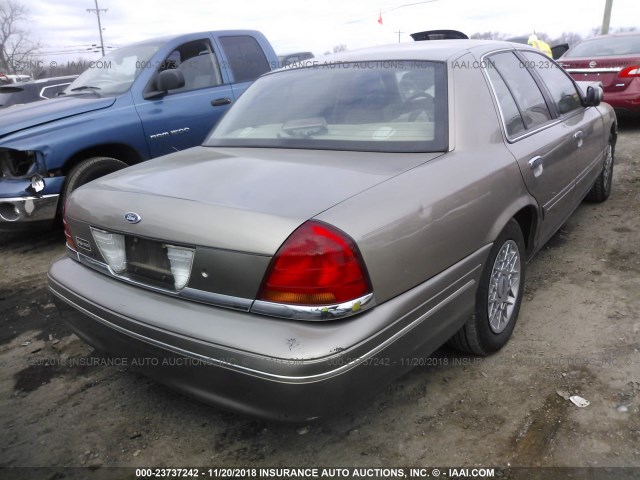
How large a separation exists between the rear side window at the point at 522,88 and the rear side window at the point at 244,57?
3307mm

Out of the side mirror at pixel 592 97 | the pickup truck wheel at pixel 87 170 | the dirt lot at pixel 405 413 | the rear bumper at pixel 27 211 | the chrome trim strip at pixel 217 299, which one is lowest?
the dirt lot at pixel 405 413

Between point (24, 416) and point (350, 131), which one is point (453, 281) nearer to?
point (350, 131)

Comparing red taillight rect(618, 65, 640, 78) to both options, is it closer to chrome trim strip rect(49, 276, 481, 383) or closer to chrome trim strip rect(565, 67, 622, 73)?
chrome trim strip rect(565, 67, 622, 73)

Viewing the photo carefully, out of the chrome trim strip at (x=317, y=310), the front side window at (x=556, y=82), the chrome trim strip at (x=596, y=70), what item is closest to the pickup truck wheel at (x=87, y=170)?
the chrome trim strip at (x=317, y=310)

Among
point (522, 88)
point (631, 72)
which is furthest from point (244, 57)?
point (631, 72)

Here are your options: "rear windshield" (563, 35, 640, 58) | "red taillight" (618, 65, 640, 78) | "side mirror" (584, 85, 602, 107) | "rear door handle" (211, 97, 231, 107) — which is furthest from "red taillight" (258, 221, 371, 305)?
"rear windshield" (563, 35, 640, 58)

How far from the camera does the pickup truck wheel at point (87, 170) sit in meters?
4.38

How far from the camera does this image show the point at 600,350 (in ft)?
9.02

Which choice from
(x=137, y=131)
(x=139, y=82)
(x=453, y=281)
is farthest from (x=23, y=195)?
(x=453, y=281)

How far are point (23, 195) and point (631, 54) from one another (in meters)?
8.60

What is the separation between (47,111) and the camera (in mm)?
4562

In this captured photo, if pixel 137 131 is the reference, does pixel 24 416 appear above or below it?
below

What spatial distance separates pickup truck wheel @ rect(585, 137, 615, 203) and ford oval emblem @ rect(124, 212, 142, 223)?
426 centimetres

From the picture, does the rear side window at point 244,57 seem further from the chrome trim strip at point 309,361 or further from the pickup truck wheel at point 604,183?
the chrome trim strip at point 309,361
